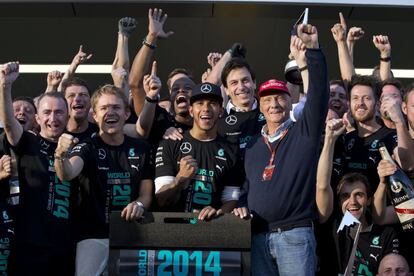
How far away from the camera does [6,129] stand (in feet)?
17.4

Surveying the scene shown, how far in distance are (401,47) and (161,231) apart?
9.35 m

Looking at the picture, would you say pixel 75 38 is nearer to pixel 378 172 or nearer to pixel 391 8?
pixel 391 8

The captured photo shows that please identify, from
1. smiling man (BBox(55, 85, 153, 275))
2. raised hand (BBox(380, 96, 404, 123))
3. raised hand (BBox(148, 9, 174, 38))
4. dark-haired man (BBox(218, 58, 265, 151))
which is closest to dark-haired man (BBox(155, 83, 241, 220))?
smiling man (BBox(55, 85, 153, 275))

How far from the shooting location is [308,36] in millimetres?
4738

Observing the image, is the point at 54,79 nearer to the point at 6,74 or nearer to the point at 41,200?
the point at 6,74

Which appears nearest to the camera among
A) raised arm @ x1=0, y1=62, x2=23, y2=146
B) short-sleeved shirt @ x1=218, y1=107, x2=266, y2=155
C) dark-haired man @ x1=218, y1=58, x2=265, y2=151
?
raised arm @ x1=0, y1=62, x2=23, y2=146

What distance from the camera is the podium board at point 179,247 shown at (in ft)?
13.3

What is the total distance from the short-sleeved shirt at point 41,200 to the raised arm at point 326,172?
1.61 metres

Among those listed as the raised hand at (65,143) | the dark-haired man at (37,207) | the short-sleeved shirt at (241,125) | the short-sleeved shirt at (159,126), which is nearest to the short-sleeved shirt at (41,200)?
the dark-haired man at (37,207)

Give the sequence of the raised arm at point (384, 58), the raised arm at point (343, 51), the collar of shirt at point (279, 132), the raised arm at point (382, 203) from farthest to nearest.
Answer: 1. the raised arm at point (384, 58)
2. the raised arm at point (343, 51)
3. the raised arm at point (382, 203)
4. the collar of shirt at point (279, 132)

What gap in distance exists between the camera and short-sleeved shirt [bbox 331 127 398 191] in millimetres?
5590

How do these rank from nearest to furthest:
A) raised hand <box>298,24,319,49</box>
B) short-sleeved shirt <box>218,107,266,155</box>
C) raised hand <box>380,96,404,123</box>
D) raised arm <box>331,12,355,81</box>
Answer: raised hand <box>298,24,319,49</box>, raised hand <box>380,96,404,123</box>, short-sleeved shirt <box>218,107,266,155</box>, raised arm <box>331,12,355,81</box>

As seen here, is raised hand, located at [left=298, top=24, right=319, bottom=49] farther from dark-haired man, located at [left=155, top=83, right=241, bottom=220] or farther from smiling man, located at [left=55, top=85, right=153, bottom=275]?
smiling man, located at [left=55, top=85, right=153, bottom=275]

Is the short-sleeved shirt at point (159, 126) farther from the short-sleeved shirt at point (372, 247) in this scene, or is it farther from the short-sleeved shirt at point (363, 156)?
the short-sleeved shirt at point (372, 247)
